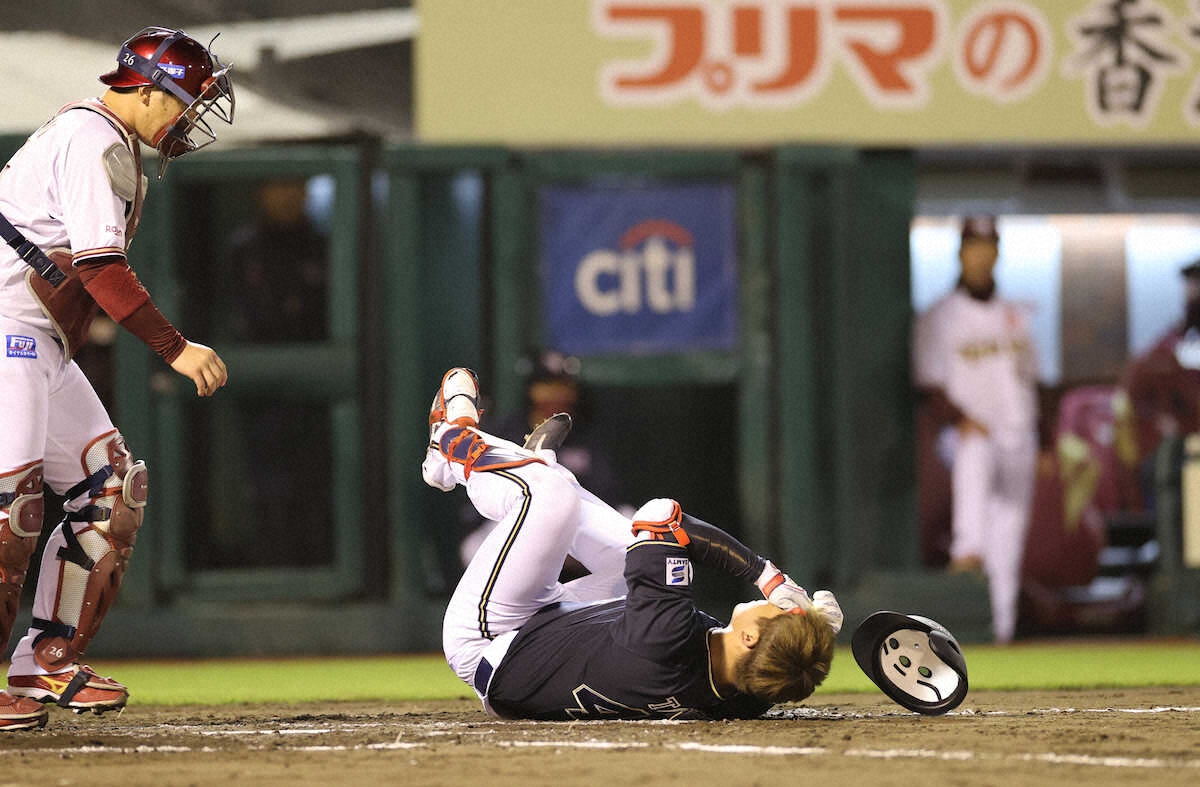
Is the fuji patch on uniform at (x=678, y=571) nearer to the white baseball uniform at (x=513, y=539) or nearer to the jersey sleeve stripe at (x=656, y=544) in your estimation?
the jersey sleeve stripe at (x=656, y=544)

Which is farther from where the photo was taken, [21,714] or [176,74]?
[176,74]

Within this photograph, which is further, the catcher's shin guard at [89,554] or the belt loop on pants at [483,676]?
the belt loop on pants at [483,676]

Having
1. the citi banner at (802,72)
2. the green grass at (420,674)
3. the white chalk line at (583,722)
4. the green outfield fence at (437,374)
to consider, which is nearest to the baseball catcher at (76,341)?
the white chalk line at (583,722)

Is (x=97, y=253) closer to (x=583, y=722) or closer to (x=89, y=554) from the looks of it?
(x=89, y=554)

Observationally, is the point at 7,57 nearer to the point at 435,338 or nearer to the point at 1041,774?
the point at 435,338

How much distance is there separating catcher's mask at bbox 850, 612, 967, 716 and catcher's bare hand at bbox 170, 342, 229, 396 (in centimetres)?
216

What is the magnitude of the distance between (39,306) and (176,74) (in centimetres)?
86

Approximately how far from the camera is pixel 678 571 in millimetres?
5195

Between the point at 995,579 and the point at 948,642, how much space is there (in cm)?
419

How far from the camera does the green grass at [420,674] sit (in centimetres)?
703

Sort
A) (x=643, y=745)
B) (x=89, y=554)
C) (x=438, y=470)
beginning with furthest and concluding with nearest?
1. (x=438, y=470)
2. (x=89, y=554)
3. (x=643, y=745)

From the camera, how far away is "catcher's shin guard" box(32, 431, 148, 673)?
538cm

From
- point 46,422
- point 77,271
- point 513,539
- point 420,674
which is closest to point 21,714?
point 46,422

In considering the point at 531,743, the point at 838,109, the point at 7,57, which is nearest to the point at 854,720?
the point at 531,743
